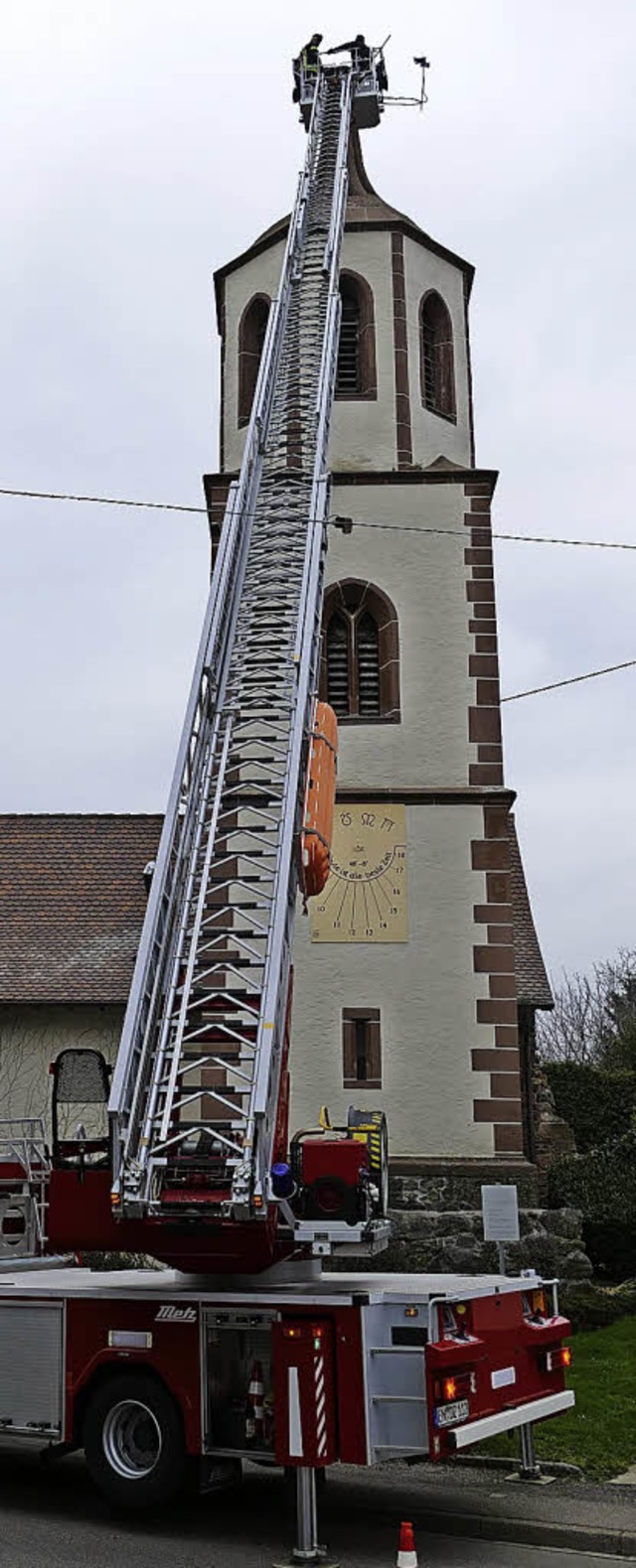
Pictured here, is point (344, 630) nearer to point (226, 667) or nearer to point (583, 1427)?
point (226, 667)

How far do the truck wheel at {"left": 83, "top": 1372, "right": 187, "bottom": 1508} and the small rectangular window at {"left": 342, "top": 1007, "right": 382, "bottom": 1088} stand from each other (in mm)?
9587

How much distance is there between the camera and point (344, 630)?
21547mm

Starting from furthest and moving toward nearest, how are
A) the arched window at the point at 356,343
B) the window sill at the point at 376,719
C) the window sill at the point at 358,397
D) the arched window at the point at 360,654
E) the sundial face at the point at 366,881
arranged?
the arched window at the point at 356,343 < the window sill at the point at 358,397 < the arched window at the point at 360,654 < the window sill at the point at 376,719 < the sundial face at the point at 366,881

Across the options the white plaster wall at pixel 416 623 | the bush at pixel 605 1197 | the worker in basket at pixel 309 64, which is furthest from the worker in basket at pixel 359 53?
the bush at pixel 605 1197

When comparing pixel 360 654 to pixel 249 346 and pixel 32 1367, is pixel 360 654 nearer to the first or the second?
pixel 249 346

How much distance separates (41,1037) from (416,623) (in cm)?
756

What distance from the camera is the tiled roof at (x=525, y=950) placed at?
72.5 ft

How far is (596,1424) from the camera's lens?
1216 centimetres

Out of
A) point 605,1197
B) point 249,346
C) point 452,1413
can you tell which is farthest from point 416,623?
point 452,1413

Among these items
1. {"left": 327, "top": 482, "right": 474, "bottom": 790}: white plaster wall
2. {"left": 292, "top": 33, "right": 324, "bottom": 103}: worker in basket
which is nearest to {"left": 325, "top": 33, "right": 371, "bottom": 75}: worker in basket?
{"left": 292, "top": 33, "right": 324, "bottom": 103}: worker in basket

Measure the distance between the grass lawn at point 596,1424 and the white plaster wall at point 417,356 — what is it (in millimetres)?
12445

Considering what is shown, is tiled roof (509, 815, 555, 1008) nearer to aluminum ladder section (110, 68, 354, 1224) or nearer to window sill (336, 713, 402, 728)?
window sill (336, 713, 402, 728)

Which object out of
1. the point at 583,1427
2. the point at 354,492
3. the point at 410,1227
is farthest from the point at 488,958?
the point at 583,1427

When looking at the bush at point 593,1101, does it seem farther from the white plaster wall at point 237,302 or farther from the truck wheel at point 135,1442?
the truck wheel at point 135,1442
